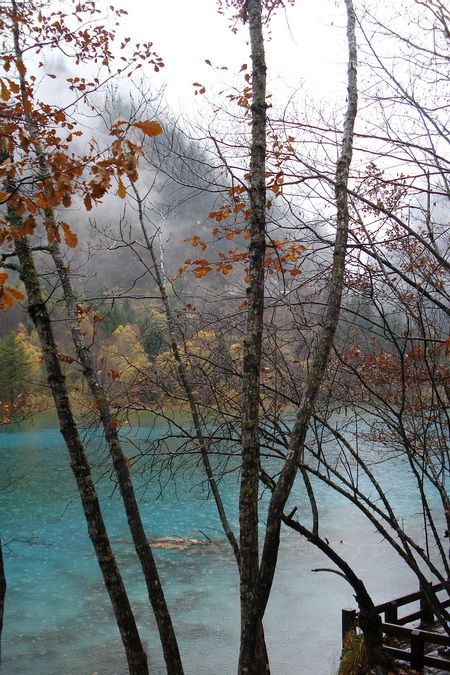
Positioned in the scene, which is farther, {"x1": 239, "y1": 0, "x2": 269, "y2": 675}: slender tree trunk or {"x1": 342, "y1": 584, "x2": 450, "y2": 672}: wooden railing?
{"x1": 342, "y1": 584, "x2": 450, "y2": 672}: wooden railing

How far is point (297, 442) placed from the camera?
3.01m

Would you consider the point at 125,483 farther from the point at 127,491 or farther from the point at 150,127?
the point at 150,127

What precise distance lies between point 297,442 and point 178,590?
8.06 m

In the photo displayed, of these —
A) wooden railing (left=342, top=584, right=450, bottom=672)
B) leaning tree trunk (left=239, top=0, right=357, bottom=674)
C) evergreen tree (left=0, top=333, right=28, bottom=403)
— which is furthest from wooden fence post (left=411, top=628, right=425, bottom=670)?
evergreen tree (left=0, top=333, right=28, bottom=403)

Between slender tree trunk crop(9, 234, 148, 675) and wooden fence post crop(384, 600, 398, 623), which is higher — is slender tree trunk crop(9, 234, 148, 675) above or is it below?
above

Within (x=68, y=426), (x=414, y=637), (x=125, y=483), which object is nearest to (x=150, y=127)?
(x=68, y=426)

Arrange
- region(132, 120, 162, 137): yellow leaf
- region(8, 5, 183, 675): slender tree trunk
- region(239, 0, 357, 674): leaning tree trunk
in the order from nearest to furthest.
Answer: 1. region(132, 120, 162, 137): yellow leaf
2. region(239, 0, 357, 674): leaning tree trunk
3. region(8, 5, 183, 675): slender tree trunk

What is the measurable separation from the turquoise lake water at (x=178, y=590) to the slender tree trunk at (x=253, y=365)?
2.44 metres

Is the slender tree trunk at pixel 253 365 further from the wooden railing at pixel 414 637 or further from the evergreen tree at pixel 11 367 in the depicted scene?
the evergreen tree at pixel 11 367

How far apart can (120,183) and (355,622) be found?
4.98m

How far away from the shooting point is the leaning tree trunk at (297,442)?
288 centimetres

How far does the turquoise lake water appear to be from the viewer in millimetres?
7617

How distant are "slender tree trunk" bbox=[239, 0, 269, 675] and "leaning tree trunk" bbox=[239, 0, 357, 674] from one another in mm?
26

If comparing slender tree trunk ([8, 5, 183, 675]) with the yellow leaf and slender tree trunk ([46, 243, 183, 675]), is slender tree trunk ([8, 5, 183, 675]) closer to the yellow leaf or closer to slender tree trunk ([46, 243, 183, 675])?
slender tree trunk ([46, 243, 183, 675])
